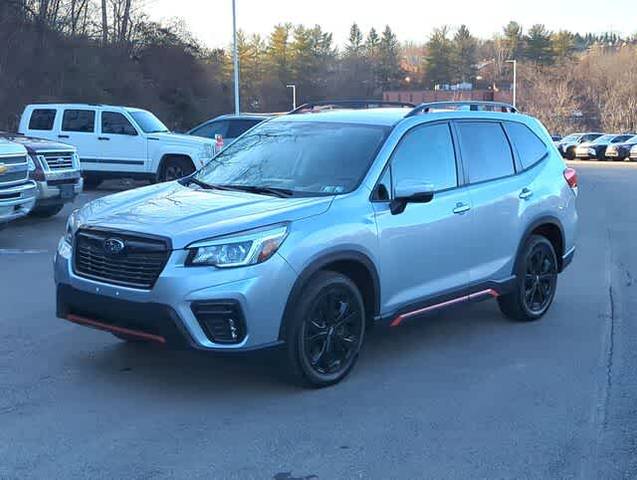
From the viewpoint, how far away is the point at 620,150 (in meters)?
45.0

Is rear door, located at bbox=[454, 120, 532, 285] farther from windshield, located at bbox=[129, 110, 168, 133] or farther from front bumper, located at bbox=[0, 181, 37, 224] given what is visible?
windshield, located at bbox=[129, 110, 168, 133]

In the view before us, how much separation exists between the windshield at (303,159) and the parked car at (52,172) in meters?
6.90

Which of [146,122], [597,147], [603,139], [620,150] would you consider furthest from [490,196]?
[603,139]

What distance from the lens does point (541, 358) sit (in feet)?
20.2

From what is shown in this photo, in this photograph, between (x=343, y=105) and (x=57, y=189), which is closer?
(x=343, y=105)

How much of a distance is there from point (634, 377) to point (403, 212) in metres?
1.96

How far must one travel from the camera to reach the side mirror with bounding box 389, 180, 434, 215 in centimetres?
559

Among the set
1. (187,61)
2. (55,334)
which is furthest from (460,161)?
(187,61)

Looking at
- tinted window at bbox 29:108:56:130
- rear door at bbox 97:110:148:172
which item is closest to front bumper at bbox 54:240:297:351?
rear door at bbox 97:110:148:172

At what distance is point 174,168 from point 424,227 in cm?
1301

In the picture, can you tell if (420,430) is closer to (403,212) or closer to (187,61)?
(403,212)

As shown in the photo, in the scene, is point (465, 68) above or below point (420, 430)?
above

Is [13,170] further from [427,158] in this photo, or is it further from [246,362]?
[246,362]

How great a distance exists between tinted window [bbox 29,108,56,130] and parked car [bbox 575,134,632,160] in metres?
35.4
